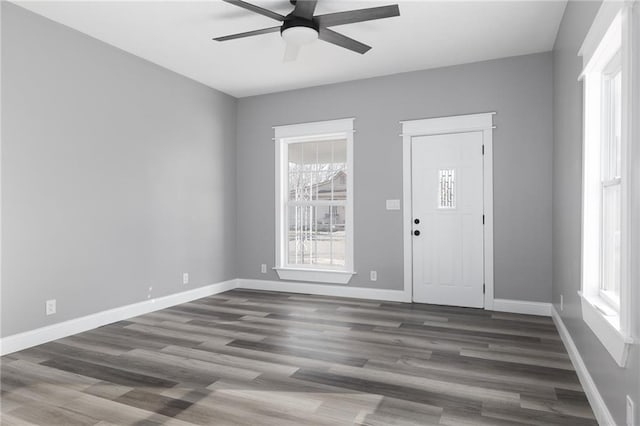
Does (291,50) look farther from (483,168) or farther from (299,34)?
(483,168)

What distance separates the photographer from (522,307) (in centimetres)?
434

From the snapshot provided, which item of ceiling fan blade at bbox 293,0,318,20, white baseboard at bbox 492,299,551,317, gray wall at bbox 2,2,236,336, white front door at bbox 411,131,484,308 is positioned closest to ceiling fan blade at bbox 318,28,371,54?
ceiling fan blade at bbox 293,0,318,20

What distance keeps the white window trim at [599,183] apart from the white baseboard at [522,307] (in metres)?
1.94

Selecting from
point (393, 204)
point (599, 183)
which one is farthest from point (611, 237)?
point (393, 204)

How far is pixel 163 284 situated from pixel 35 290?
1.42 m

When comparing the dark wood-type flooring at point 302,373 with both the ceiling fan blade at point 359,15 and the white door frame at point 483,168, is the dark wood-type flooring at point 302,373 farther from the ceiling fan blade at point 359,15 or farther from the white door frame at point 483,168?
the ceiling fan blade at point 359,15

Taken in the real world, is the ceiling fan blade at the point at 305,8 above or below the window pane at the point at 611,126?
above

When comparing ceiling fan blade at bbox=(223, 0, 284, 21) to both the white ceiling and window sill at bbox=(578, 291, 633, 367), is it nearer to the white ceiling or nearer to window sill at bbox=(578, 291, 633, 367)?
the white ceiling

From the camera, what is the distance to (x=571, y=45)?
3.06 m

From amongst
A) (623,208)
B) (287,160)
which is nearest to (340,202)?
(287,160)

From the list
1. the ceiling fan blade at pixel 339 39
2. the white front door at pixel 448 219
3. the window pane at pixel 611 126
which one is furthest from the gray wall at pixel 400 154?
the window pane at pixel 611 126

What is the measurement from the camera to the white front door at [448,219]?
4.57m

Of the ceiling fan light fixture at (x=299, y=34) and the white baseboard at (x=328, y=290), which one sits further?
the white baseboard at (x=328, y=290)

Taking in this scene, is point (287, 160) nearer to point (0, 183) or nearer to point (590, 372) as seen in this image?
point (0, 183)
